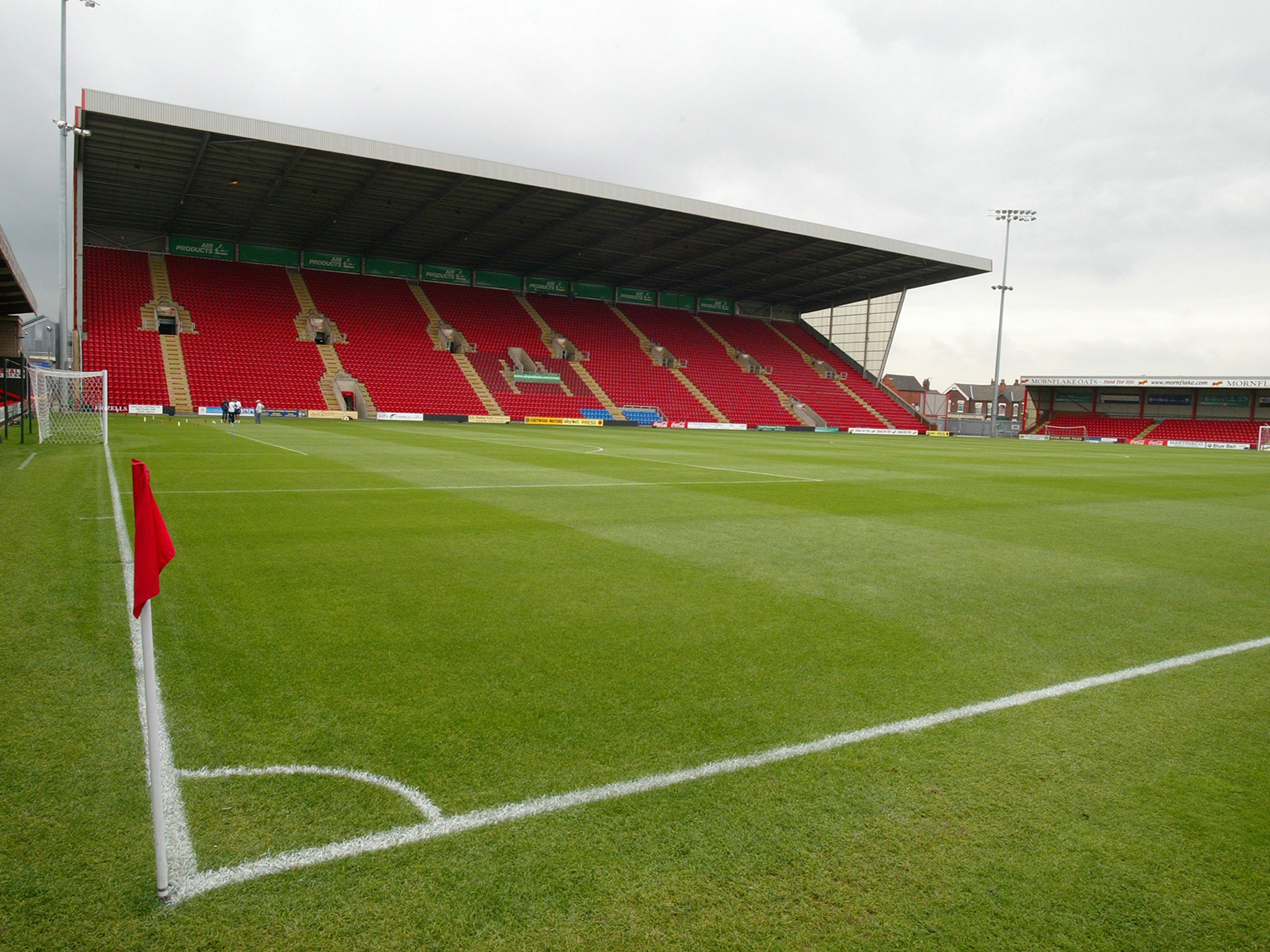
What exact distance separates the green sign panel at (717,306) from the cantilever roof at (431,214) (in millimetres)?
5481

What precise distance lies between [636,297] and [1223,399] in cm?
4666

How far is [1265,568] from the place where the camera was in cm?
782

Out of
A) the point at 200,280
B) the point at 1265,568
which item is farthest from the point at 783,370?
the point at 1265,568

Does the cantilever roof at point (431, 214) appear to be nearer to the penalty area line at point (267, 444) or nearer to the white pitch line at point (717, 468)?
the penalty area line at point (267, 444)

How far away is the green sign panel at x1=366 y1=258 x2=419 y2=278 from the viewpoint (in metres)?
51.4

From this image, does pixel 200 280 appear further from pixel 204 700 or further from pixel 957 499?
pixel 204 700

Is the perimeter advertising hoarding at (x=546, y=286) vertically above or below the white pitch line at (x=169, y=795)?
above

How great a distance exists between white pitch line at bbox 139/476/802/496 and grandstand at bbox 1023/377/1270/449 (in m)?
54.4

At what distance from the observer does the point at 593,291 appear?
2329 inches

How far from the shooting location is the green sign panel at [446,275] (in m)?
53.1

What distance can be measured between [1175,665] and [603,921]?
4170mm

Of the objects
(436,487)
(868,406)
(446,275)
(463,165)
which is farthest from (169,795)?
(868,406)

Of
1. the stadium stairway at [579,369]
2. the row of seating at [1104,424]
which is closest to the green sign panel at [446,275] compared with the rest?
the stadium stairway at [579,369]

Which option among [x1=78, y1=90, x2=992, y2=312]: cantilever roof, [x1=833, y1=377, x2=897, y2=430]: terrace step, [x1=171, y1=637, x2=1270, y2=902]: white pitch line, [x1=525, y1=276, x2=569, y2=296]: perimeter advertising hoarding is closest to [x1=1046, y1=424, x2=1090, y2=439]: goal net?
[x1=833, y1=377, x2=897, y2=430]: terrace step
